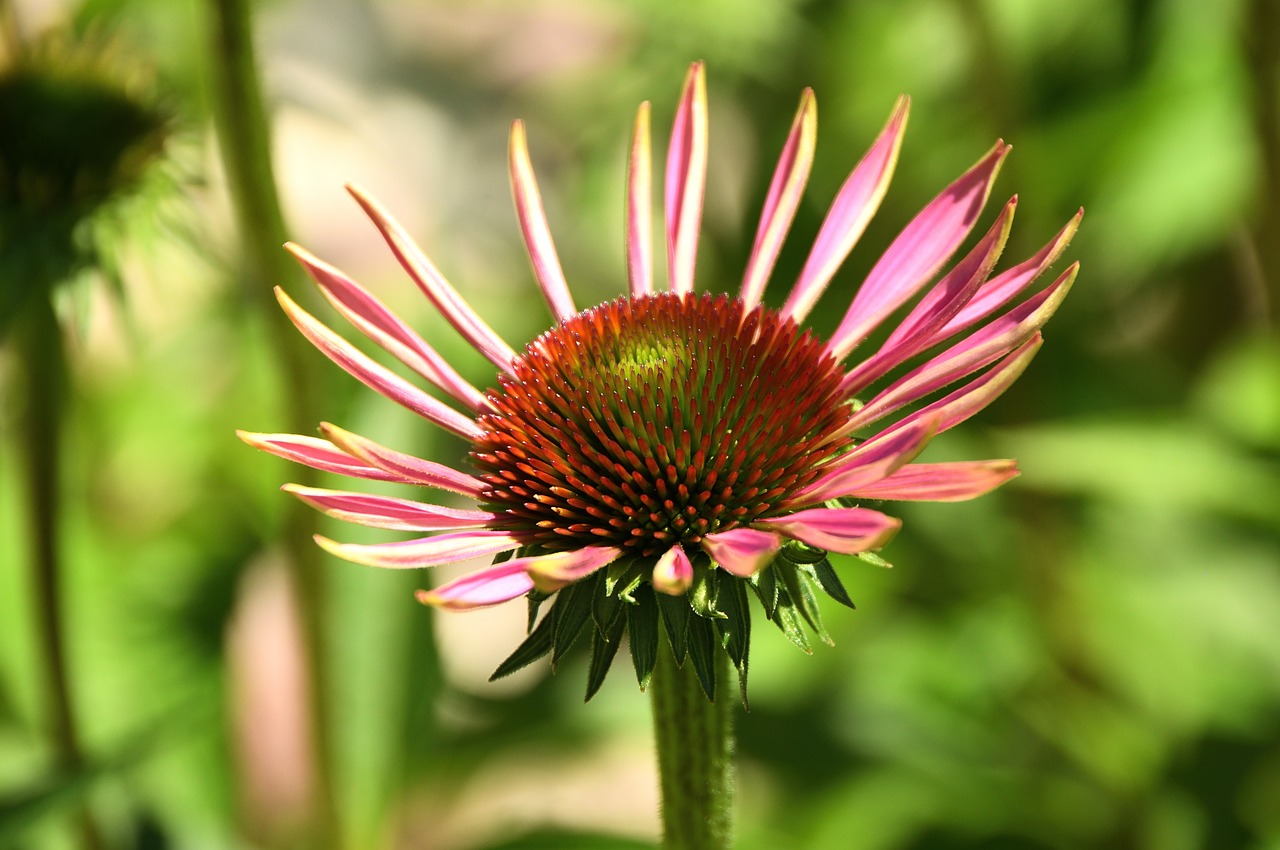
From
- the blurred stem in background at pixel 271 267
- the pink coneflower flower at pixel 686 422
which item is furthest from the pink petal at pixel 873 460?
the blurred stem in background at pixel 271 267

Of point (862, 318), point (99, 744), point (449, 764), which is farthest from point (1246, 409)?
point (99, 744)

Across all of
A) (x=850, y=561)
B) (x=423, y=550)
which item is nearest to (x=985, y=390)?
(x=423, y=550)

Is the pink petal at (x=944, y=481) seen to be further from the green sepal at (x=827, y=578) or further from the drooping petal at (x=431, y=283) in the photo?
the drooping petal at (x=431, y=283)

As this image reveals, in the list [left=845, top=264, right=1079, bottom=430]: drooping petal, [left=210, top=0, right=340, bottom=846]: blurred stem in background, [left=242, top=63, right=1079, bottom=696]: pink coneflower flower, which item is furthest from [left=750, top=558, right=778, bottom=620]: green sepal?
[left=210, top=0, right=340, bottom=846]: blurred stem in background

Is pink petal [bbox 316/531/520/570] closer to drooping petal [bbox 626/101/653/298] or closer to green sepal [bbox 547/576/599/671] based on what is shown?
green sepal [bbox 547/576/599/671]

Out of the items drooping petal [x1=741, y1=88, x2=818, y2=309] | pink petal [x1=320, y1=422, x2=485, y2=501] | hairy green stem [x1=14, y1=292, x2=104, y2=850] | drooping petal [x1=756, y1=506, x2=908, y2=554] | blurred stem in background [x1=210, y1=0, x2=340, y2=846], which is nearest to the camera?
drooping petal [x1=756, y1=506, x2=908, y2=554]

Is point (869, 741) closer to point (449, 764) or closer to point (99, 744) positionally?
point (449, 764)

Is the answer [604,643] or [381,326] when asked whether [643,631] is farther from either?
[381,326]
